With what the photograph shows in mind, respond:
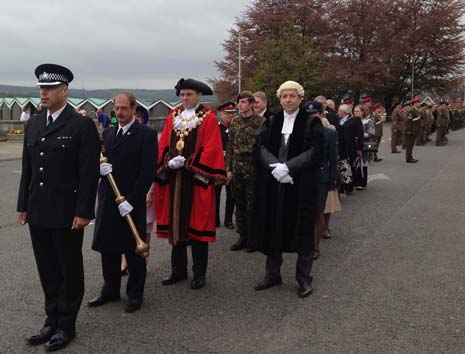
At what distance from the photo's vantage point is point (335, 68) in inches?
1722

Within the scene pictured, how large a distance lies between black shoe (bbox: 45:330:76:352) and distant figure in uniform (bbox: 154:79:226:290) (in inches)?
54.4

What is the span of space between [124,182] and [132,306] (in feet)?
3.50

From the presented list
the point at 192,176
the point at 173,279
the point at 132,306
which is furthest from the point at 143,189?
the point at 173,279

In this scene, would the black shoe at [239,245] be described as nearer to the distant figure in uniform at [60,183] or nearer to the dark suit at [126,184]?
the dark suit at [126,184]

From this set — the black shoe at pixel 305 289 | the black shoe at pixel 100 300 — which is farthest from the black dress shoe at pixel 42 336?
the black shoe at pixel 305 289

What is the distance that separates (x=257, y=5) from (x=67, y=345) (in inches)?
1826

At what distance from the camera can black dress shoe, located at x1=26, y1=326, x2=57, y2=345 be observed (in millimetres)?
3652

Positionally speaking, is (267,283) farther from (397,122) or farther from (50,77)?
(397,122)

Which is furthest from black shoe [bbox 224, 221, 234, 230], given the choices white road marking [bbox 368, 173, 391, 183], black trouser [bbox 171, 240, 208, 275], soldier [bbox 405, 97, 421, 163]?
soldier [bbox 405, 97, 421, 163]

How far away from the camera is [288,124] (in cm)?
465

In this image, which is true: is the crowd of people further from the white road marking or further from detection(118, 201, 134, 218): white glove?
the white road marking

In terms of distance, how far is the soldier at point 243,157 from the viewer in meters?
6.14

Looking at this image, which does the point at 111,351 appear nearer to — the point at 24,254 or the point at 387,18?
the point at 24,254

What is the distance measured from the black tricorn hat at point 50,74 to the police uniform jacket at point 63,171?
0.23 meters
